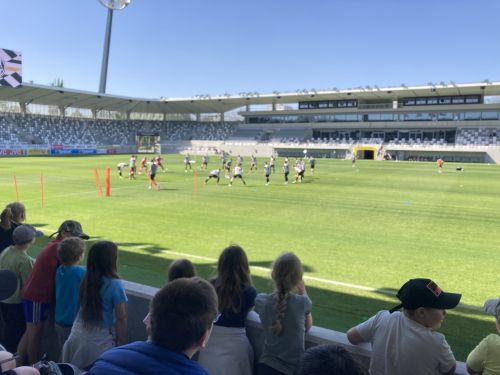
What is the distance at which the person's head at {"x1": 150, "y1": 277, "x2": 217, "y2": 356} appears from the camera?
190 centimetres

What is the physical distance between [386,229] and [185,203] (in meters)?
8.45

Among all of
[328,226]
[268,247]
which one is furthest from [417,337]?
[328,226]

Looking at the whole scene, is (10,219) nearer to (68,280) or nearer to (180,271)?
(68,280)

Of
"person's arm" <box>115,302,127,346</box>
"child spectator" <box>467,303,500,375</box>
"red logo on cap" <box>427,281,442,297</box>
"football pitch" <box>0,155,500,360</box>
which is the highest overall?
"red logo on cap" <box>427,281,442,297</box>

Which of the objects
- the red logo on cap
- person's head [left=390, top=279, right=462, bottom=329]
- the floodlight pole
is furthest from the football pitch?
the floodlight pole

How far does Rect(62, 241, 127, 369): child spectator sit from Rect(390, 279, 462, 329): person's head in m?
2.46

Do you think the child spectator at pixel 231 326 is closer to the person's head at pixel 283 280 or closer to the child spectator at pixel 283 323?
the child spectator at pixel 283 323

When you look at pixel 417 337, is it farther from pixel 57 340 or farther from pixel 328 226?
pixel 328 226

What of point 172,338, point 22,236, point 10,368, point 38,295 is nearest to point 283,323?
point 172,338

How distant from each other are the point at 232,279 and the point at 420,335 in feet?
5.14

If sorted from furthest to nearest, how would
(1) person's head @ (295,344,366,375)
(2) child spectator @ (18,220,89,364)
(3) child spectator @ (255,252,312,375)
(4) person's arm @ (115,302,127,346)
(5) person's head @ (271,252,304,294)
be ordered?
(2) child spectator @ (18,220,89,364) → (4) person's arm @ (115,302,127,346) → (5) person's head @ (271,252,304,294) → (3) child spectator @ (255,252,312,375) → (1) person's head @ (295,344,366,375)

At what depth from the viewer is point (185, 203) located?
17.6 m

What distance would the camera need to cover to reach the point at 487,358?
2.75m

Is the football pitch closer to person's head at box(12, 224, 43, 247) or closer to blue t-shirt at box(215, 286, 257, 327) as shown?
blue t-shirt at box(215, 286, 257, 327)
